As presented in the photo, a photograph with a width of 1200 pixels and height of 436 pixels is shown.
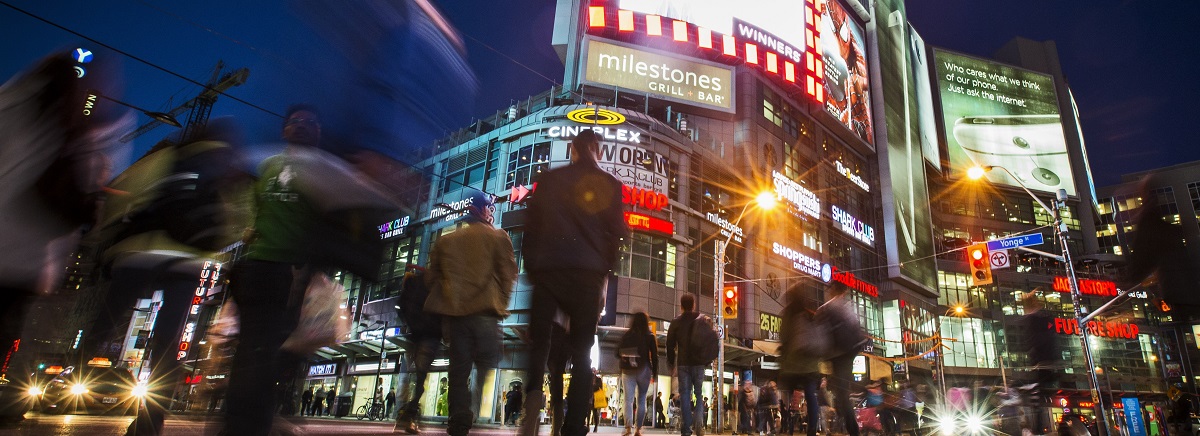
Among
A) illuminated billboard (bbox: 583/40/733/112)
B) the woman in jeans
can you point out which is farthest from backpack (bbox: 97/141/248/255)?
illuminated billboard (bbox: 583/40/733/112)

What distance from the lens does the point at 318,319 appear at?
3211 millimetres

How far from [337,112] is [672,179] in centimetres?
2795

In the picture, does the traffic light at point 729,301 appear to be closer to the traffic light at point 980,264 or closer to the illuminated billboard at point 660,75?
the traffic light at point 980,264

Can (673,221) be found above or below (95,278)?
above

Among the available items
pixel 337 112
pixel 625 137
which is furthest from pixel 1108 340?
pixel 337 112

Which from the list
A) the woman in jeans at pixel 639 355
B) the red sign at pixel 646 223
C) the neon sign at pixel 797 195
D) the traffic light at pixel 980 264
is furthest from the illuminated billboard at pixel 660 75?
the woman in jeans at pixel 639 355

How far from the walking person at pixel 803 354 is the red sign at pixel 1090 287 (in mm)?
62057

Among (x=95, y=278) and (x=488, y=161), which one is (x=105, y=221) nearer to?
(x=95, y=278)

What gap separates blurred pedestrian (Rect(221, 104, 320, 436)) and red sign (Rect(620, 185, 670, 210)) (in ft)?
83.9

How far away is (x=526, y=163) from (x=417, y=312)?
2492 centimetres

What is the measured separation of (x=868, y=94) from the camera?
5138 cm

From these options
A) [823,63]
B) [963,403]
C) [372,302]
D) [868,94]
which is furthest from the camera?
[868,94]

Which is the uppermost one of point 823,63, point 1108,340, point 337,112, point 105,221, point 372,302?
point 823,63

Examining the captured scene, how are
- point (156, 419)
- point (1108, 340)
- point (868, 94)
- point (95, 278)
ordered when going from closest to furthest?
1. point (156, 419)
2. point (95, 278)
3. point (868, 94)
4. point (1108, 340)
